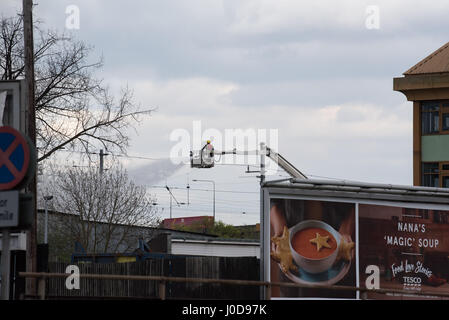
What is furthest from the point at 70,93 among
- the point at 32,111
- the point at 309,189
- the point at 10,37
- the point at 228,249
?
the point at 228,249

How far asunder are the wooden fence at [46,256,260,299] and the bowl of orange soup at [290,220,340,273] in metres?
1.69

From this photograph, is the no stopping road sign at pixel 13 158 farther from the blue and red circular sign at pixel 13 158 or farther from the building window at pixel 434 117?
the building window at pixel 434 117

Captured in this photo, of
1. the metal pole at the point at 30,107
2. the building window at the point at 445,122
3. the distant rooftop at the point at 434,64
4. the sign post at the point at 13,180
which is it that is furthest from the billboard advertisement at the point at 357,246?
the distant rooftop at the point at 434,64

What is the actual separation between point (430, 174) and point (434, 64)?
6.13m

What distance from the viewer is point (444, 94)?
4547cm

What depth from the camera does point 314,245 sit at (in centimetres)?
2239

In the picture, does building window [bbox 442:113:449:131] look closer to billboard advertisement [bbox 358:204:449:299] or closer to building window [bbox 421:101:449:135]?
building window [bbox 421:101:449:135]

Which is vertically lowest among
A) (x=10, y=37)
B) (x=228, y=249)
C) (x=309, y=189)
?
(x=228, y=249)

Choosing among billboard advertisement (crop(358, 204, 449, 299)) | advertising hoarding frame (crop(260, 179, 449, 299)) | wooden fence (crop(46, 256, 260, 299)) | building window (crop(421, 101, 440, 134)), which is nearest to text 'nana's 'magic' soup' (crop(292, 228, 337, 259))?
advertising hoarding frame (crop(260, 179, 449, 299))

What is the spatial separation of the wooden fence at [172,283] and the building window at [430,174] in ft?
72.7

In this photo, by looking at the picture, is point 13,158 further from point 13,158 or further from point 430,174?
point 430,174

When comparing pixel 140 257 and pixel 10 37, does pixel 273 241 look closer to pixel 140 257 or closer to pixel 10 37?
pixel 140 257

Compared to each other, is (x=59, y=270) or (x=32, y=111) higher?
(x=32, y=111)
